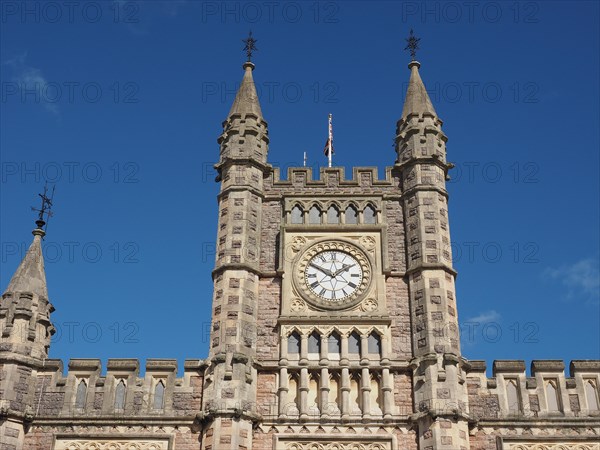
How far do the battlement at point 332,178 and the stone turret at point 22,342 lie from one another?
8.20 metres

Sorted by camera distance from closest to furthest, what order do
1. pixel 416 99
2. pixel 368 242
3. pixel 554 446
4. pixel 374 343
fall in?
pixel 554 446 < pixel 374 343 < pixel 368 242 < pixel 416 99

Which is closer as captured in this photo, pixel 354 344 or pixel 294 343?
pixel 354 344

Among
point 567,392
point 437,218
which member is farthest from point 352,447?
point 437,218

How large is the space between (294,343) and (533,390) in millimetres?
7024

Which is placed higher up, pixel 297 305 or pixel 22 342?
pixel 297 305

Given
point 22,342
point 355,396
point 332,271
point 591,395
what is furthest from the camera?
point 332,271

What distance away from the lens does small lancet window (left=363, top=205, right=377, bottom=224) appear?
28.4 m

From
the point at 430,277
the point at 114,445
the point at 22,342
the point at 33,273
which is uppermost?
the point at 33,273

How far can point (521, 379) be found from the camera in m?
24.8

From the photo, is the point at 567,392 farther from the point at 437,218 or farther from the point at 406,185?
the point at 406,185

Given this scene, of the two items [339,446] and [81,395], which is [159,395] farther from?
[339,446]

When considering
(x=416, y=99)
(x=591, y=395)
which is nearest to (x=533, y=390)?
(x=591, y=395)

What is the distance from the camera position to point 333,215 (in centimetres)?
2859

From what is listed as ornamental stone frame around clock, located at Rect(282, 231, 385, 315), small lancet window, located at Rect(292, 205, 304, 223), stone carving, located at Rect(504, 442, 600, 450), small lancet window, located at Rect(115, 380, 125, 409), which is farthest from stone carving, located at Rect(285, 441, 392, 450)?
small lancet window, located at Rect(292, 205, 304, 223)
